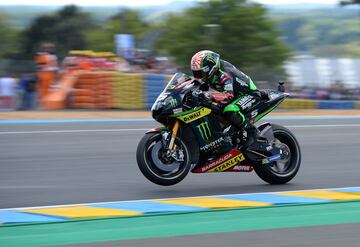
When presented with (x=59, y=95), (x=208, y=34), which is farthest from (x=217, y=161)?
(x=208, y=34)

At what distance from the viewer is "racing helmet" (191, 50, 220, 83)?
7.75 metres

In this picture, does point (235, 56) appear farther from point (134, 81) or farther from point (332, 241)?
point (332, 241)

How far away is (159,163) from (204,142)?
57cm

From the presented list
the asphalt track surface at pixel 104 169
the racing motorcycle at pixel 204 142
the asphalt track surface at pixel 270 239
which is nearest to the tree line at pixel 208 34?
the asphalt track surface at pixel 104 169

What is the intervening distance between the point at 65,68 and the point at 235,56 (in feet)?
104

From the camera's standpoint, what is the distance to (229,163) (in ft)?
26.5

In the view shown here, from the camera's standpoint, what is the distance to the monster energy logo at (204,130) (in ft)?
26.0

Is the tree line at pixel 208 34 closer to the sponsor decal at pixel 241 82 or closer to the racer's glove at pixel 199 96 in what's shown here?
the sponsor decal at pixel 241 82

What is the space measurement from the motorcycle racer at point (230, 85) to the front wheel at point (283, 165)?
35 centimetres

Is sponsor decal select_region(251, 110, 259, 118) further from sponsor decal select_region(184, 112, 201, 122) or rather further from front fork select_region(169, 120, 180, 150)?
front fork select_region(169, 120, 180, 150)

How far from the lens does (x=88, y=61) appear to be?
850 inches

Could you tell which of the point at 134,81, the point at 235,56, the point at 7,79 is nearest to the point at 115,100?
the point at 134,81

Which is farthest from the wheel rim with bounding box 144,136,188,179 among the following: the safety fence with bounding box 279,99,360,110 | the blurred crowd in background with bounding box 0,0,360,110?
the safety fence with bounding box 279,99,360,110

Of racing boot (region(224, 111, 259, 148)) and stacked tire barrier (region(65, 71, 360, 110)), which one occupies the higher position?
racing boot (region(224, 111, 259, 148))
